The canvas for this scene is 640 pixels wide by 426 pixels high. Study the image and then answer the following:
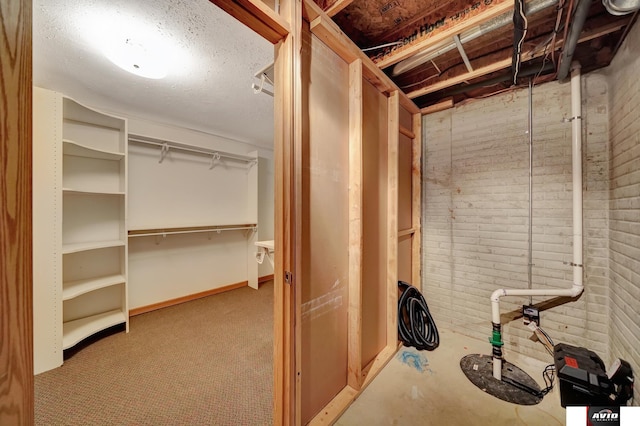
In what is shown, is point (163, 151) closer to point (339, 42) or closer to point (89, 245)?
point (89, 245)

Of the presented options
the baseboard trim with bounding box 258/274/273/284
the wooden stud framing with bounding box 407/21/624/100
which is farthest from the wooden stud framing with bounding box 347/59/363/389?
the baseboard trim with bounding box 258/274/273/284

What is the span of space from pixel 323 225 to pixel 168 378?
1.88 m

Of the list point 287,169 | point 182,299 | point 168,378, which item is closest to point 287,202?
point 287,169

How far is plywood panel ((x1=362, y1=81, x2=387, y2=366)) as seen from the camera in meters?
1.94

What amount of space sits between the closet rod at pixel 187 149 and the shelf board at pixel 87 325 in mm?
2071

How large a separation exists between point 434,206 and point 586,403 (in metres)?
1.86

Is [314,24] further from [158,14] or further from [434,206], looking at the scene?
[434,206]

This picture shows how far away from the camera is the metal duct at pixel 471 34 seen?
4.60 feet

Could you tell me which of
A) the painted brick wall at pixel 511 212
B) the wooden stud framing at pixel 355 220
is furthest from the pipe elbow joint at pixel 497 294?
the wooden stud framing at pixel 355 220

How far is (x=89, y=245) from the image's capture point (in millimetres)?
2469

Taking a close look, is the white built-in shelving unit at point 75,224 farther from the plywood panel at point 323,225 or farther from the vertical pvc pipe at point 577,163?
the vertical pvc pipe at point 577,163

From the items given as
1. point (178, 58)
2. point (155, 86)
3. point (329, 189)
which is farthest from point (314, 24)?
point (155, 86)

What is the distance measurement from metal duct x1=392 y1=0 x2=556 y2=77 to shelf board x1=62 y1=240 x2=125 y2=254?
11.4 feet

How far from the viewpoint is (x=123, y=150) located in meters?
2.65
